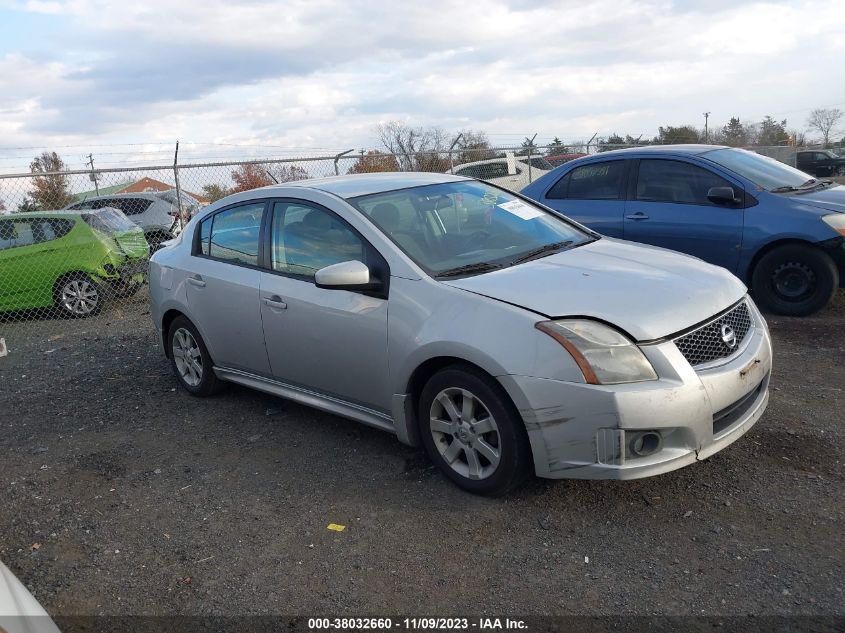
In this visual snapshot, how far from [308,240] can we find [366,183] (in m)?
0.57

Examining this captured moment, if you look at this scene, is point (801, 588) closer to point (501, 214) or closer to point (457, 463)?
point (457, 463)

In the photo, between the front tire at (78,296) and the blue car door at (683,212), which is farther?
the front tire at (78,296)

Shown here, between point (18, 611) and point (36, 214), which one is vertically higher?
point (36, 214)

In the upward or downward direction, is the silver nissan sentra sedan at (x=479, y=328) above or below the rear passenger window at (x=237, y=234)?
below

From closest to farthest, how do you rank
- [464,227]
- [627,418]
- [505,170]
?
1. [627,418]
2. [464,227]
3. [505,170]

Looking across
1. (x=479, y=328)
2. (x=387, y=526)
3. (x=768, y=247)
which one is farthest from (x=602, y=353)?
(x=768, y=247)

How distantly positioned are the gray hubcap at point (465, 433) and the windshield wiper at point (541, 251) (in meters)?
0.88

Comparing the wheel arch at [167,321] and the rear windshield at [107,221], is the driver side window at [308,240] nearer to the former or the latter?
the wheel arch at [167,321]

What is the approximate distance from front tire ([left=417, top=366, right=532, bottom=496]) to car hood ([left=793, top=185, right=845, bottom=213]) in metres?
4.66

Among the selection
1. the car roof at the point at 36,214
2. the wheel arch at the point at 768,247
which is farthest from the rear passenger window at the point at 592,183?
the car roof at the point at 36,214

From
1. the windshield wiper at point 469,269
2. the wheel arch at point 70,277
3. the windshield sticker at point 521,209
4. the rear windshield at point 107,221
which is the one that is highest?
the windshield sticker at point 521,209

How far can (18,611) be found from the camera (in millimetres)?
2051

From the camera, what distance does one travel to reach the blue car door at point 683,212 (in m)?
7.02

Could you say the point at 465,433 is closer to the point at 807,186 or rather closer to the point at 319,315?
the point at 319,315
